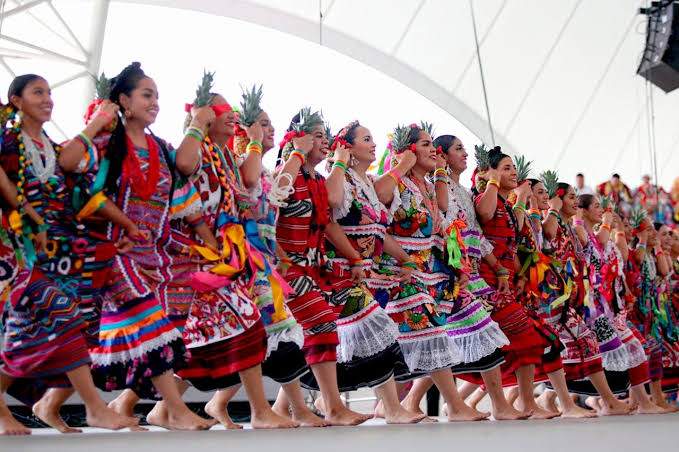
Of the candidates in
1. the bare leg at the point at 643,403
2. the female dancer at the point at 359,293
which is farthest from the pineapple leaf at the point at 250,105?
the bare leg at the point at 643,403

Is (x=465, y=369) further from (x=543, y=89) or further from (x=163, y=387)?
(x=543, y=89)

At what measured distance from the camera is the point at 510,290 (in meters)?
6.08

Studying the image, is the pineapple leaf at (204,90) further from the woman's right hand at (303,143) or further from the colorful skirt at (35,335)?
the colorful skirt at (35,335)

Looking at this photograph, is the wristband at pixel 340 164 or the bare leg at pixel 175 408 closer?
the bare leg at pixel 175 408

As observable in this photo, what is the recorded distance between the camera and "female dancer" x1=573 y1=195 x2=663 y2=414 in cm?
679

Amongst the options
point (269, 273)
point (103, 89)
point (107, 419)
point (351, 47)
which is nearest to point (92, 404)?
point (107, 419)

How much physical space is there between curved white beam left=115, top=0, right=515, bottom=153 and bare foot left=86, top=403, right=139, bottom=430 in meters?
8.39

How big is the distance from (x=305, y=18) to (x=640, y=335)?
21.1 ft

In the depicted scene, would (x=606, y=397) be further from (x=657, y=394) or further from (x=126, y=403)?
(x=126, y=403)

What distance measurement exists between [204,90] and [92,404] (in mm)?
1358

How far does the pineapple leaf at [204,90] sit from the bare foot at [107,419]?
4.23 ft

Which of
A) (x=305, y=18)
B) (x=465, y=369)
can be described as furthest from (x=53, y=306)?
(x=305, y=18)

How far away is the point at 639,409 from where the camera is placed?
703 centimetres

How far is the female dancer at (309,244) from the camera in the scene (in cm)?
473
